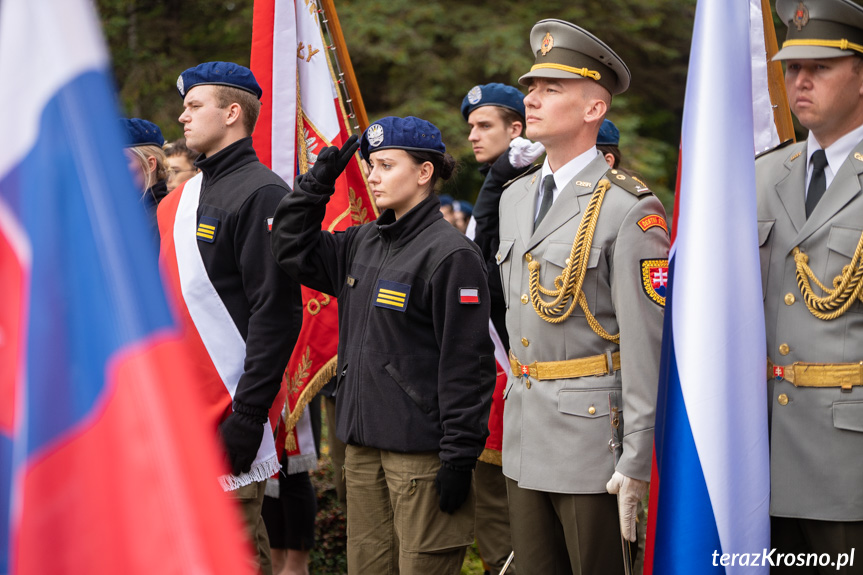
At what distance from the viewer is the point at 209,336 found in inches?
145

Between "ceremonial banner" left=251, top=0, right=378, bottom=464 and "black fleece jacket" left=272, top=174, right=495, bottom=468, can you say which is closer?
"black fleece jacket" left=272, top=174, right=495, bottom=468

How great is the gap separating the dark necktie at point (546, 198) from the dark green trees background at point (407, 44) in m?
8.55

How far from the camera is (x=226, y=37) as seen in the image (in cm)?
1255

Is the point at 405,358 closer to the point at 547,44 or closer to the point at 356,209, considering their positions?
the point at 547,44

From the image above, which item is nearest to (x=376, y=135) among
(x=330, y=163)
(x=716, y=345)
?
(x=330, y=163)

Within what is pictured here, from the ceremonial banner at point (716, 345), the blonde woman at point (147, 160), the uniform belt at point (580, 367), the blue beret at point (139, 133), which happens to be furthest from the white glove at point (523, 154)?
the ceremonial banner at point (716, 345)

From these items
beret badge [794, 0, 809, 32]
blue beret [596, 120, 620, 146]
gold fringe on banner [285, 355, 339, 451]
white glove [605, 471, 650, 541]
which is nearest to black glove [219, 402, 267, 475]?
gold fringe on banner [285, 355, 339, 451]

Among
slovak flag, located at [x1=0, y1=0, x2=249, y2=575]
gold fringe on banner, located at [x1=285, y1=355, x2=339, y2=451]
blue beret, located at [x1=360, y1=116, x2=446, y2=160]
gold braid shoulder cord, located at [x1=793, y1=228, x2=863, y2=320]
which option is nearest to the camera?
slovak flag, located at [x1=0, y1=0, x2=249, y2=575]

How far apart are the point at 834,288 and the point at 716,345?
58 cm

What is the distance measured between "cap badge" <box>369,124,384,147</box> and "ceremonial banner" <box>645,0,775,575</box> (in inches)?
63.7

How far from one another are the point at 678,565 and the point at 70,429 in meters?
1.46

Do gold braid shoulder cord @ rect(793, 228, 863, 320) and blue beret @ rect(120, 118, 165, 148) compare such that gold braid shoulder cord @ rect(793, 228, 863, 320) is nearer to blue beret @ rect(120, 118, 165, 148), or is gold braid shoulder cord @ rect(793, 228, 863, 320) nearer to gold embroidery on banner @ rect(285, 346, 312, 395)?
gold embroidery on banner @ rect(285, 346, 312, 395)

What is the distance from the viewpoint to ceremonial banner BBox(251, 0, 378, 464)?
4.45m

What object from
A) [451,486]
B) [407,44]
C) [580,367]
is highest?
[407,44]
